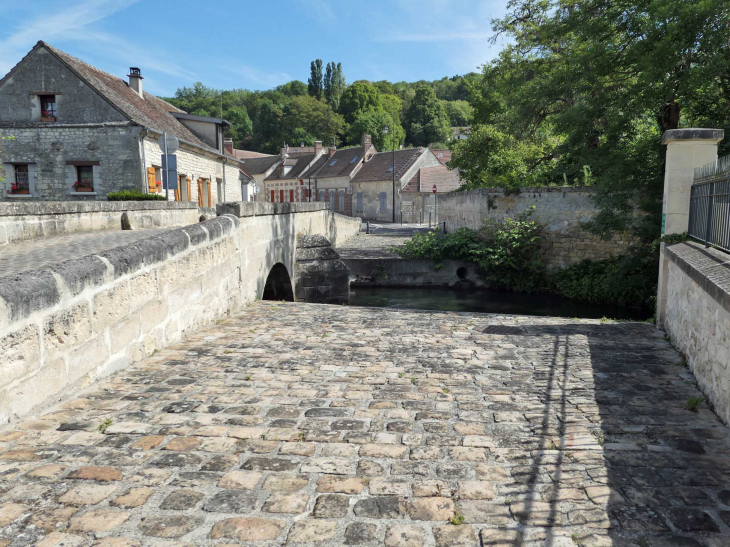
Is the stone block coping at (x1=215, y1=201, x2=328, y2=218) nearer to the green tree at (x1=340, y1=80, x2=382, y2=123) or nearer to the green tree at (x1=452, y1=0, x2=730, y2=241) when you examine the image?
the green tree at (x1=452, y1=0, x2=730, y2=241)

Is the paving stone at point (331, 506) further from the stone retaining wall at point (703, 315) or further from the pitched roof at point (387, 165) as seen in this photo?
the pitched roof at point (387, 165)

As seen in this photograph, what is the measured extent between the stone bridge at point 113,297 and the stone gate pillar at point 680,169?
5.59 metres

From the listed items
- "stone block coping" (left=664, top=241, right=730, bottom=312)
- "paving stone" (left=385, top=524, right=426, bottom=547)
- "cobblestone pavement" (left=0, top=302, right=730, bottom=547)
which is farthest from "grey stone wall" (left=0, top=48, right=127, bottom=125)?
"paving stone" (left=385, top=524, right=426, bottom=547)

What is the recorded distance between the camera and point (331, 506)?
2482 mm

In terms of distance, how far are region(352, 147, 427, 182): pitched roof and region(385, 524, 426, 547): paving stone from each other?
4050 cm

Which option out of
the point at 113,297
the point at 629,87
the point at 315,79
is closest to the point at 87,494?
the point at 113,297

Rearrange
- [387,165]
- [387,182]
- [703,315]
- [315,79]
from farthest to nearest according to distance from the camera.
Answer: [315,79], [387,165], [387,182], [703,315]

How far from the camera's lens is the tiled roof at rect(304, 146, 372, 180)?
155ft

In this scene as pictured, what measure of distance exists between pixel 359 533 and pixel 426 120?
3005 inches

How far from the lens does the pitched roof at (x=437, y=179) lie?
41.1 meters

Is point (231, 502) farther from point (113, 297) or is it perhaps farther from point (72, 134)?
point (72, 134)

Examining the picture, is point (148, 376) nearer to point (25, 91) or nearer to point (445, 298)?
point (445, 298)

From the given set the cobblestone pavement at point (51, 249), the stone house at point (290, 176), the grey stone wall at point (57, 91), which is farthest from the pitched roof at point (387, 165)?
the cobblestone pavement at point (51, 249)

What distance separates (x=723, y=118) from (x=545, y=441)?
11840mm
